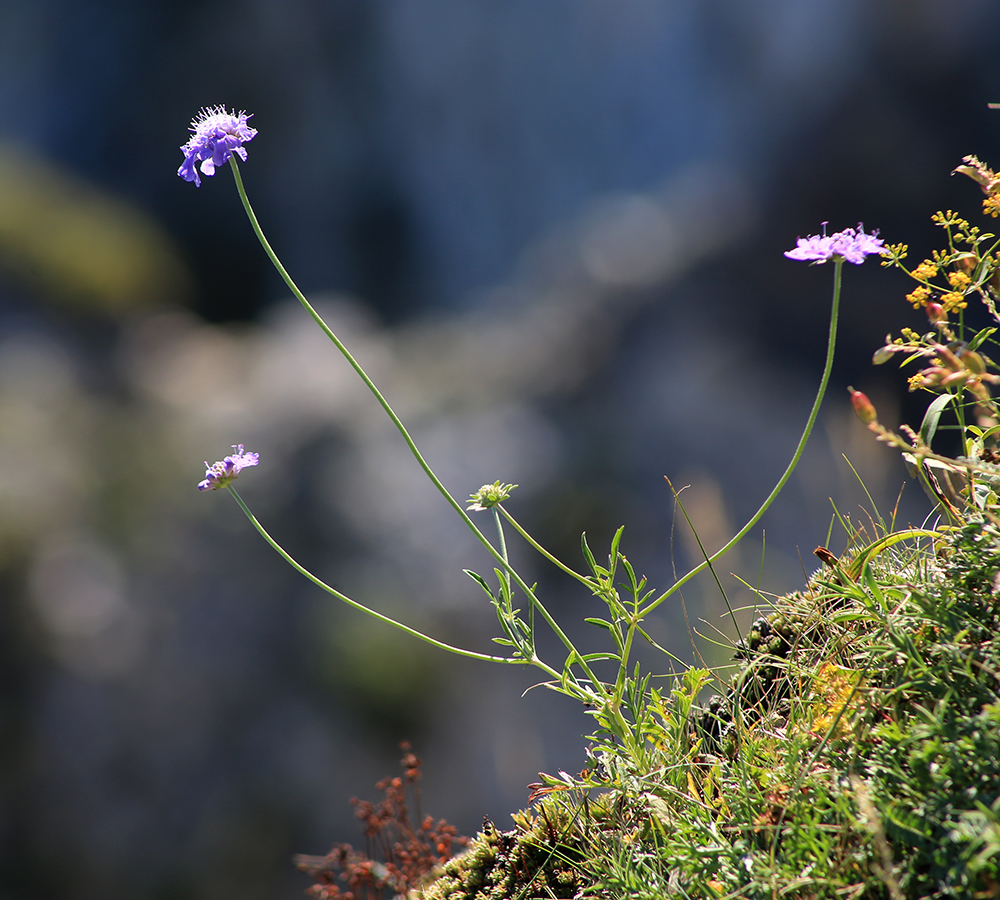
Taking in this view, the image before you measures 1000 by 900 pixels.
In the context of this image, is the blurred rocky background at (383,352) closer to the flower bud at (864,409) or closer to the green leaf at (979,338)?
the green leaf at (979,338)

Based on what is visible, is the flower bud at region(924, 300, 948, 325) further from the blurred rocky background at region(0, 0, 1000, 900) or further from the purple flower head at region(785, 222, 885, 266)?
the blurred rocky background at region(0, 0, 1000, 900)

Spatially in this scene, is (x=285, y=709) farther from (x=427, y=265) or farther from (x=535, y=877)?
(x=427, y=265)

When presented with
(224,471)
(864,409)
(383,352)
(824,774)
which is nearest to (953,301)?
(864,409)

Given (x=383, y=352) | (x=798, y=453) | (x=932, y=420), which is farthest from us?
(x=383, y=352)

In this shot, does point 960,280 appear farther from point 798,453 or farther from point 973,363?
point 798,453

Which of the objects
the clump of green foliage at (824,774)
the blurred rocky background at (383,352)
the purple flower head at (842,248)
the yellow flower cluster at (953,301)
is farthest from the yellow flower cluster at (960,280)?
the blurred rocky background at (383,352)

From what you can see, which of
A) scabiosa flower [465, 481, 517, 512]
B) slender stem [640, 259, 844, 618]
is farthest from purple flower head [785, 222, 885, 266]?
scabiosa flower [465, 481, 517, 512]
